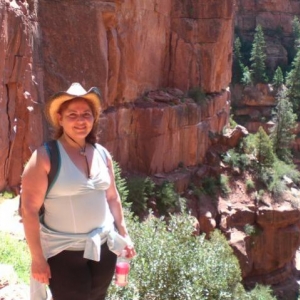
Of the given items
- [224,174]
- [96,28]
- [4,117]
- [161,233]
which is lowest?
[224,174]

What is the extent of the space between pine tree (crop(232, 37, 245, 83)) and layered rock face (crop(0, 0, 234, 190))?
1323 cm

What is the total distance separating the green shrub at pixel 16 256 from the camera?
16.3ft

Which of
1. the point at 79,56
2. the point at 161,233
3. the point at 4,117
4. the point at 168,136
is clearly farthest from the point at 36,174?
the point at 168,136

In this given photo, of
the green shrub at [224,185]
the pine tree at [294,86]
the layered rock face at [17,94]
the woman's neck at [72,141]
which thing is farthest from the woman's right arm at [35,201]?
the pine tree at [294,86]

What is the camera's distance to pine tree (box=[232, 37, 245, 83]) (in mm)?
35781

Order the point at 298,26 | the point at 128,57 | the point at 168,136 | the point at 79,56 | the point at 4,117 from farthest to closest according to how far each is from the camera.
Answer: the point at 298,26 < the point at 168,136 < the point at 128,57 < the point at 79,56 < the point at 4,117

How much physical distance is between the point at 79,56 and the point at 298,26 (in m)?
32.3

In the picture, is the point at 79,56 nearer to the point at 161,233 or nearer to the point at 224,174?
the point at 161,233

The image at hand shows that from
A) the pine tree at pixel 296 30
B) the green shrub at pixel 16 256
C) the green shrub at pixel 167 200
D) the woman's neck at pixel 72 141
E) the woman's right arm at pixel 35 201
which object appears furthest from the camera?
the pine tree at pixel 296 30

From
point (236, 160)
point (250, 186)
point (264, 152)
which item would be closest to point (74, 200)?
point (250, 186)

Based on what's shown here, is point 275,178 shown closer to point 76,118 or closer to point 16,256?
point 16,256

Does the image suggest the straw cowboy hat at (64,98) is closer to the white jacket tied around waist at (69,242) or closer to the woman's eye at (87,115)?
the woman's eye at (87,115)

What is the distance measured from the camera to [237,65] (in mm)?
36375

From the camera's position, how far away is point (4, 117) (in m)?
9.59
